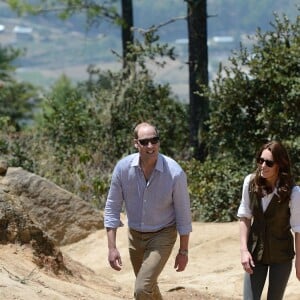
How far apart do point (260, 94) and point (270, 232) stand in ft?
30.3

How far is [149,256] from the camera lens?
686 cm

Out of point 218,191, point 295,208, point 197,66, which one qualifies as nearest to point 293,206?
point 295,208

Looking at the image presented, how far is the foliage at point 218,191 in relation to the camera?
14977 millimetres

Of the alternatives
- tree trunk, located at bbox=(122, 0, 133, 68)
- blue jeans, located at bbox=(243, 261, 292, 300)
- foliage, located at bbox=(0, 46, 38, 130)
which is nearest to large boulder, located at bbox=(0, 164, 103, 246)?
blue jeans, located at bbox=(243, 261, 292, 300)

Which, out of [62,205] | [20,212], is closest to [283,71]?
[62,205]

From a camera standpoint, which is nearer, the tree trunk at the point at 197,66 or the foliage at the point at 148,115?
the tree trunk at the point at 197,66

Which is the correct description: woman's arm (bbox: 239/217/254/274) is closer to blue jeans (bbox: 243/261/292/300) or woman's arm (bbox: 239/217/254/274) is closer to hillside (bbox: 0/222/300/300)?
blue jeans (bbox: 243/261/292/300)

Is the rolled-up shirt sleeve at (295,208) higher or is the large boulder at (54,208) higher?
the rolled-up shirt sleeve at (295,208)

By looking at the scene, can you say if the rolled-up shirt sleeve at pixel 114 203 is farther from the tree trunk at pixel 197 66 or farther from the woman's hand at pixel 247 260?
the tree trunk at pixel 197 66

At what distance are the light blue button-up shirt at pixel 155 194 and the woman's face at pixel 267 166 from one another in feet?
2.60

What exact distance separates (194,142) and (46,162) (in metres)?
3.06

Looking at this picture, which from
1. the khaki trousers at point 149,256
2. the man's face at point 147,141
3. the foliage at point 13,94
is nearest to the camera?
the man's face at point 147,141

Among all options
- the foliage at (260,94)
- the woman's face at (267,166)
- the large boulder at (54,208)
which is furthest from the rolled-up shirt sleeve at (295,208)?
the foliage at (260,94)

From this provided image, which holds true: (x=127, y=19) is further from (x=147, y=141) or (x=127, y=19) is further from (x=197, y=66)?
(x=147, y=141)
